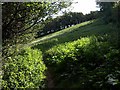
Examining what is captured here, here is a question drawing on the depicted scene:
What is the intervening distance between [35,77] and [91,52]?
5008 millimetres

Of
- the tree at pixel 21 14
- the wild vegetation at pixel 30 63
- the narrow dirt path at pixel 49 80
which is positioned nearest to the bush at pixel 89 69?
the wild vegetation at pixel 30 63

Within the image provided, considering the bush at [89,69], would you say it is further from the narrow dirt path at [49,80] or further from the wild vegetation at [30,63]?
the narrow dirt path at [49,80]

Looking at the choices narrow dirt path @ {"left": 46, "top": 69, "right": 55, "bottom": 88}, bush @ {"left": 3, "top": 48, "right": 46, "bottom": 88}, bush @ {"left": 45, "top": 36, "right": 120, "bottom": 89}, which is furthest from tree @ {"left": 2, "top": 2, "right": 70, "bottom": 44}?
narrow dirt path @ {"left": 46, "top": 69, "right": 55, "bottom": 88}

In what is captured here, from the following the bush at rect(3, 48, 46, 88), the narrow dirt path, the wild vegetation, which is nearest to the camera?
the wild vegetation

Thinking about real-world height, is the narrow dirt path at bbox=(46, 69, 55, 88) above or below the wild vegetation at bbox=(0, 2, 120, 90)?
below

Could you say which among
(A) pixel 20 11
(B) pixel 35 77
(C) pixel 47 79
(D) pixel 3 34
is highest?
(A) pixel 20 11

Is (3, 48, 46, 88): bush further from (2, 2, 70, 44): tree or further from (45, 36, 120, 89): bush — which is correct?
(45, 36, 120, 89): bush

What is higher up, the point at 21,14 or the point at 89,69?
the point at 21,14

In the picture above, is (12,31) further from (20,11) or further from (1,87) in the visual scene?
(1,87)

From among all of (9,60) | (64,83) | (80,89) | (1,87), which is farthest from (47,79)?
(1,87)

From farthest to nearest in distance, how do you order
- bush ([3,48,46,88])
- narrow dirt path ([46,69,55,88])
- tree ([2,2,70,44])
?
narrow dirt path ([46,69,55,88]) → bush ([3,48,46,88]) → tree ([2,2,70,44])

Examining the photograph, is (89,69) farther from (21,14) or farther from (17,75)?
(21,14)

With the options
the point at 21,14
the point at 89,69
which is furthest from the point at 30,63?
the point at 21,14

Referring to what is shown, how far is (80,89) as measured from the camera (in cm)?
1244
